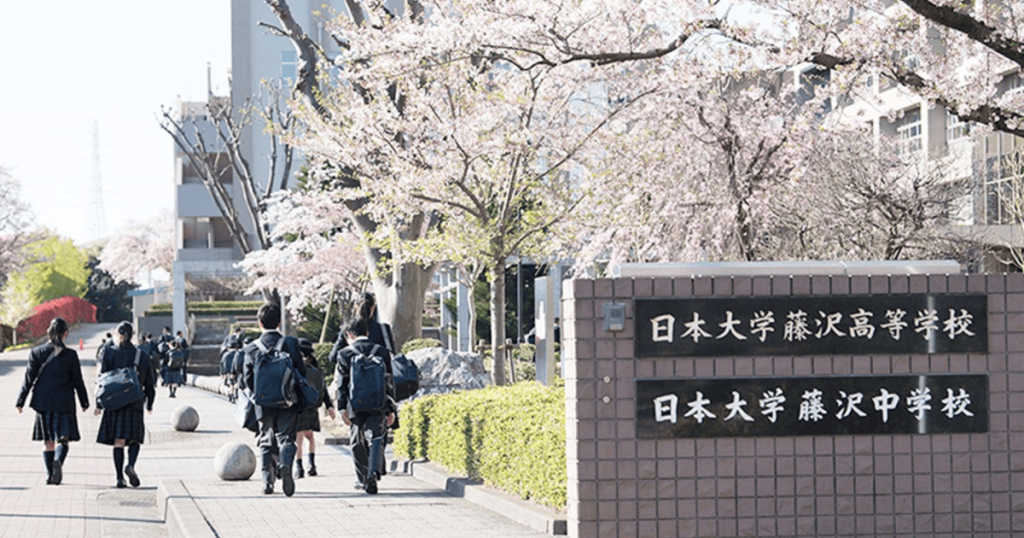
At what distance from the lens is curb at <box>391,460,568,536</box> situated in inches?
346

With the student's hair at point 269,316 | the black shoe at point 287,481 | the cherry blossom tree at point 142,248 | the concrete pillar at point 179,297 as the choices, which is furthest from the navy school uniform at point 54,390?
the cherry blossom tree at point 142,248

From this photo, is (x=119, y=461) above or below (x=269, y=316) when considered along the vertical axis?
below

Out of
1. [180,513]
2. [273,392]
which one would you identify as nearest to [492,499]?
[273,392]

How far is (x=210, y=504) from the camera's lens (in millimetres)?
10336

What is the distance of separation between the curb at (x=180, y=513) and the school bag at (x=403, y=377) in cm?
218

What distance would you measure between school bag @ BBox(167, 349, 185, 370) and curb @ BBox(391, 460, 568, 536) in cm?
2028

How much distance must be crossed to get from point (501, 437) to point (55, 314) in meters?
76.4

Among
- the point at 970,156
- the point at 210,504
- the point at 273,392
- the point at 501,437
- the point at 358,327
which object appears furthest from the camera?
the point at 970,156

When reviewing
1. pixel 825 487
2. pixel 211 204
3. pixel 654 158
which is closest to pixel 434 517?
pixel 825 487

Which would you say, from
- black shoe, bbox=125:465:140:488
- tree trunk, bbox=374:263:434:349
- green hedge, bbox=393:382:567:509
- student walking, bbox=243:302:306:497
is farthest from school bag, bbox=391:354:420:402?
tree trunk, bbox=374:263:434:349

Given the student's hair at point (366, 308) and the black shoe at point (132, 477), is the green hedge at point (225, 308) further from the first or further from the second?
Answer: the student's hair at point (366, 308)

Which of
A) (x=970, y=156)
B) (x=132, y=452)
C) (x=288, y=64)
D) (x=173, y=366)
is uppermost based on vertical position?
(x=288, y=64)

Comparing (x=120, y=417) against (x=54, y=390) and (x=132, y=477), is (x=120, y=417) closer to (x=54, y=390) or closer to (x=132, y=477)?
(x=132, y=477)

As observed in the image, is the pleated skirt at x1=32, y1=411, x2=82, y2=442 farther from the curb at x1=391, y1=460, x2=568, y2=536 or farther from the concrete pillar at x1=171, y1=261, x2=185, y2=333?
the concrete pillar at x1=171, y1=261, x2=185, y2=333
